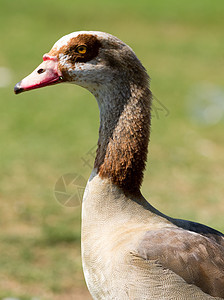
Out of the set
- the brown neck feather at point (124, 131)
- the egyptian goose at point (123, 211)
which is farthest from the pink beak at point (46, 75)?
the brown neck feather at point (124, 131)

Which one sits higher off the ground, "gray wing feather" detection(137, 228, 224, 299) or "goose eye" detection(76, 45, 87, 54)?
"goose eye" detection(76, 45, 87, 54)

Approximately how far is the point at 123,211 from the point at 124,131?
0.36 m

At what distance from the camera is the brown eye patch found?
2.25 meters

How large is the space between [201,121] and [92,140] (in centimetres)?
175

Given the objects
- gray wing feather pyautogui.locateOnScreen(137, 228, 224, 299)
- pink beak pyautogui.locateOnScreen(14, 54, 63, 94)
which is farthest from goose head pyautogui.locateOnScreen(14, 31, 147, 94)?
gray wing feather pyautogui.locateOnScreen(137, 228, 224, 299)

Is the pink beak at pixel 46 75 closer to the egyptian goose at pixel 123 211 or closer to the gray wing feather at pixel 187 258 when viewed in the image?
the egyptian goose at pixel 123 211

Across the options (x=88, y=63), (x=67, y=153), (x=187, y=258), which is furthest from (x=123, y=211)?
(x=67, y=153)

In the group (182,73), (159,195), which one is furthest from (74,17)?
(159,195)

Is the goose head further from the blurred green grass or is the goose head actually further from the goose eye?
the blurred green grass

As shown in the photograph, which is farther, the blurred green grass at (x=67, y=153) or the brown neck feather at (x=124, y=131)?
the blurred green grass at (x=67, y=153)

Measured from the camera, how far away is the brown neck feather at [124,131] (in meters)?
2.33

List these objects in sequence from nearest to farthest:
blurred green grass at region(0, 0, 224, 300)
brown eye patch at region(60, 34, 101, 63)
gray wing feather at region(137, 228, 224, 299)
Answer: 1. gray wing feather at region(137, 228, 224, 299)
2. brown eye patch at region(60, 34, 101, 63)
3. blurred green grass at region(0, 0, 224, 300)

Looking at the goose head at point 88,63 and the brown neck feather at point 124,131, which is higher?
the goose head at point 88,63

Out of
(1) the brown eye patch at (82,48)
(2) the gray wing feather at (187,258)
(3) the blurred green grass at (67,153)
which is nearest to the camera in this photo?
(2) the gray wing feather at (187,258)
